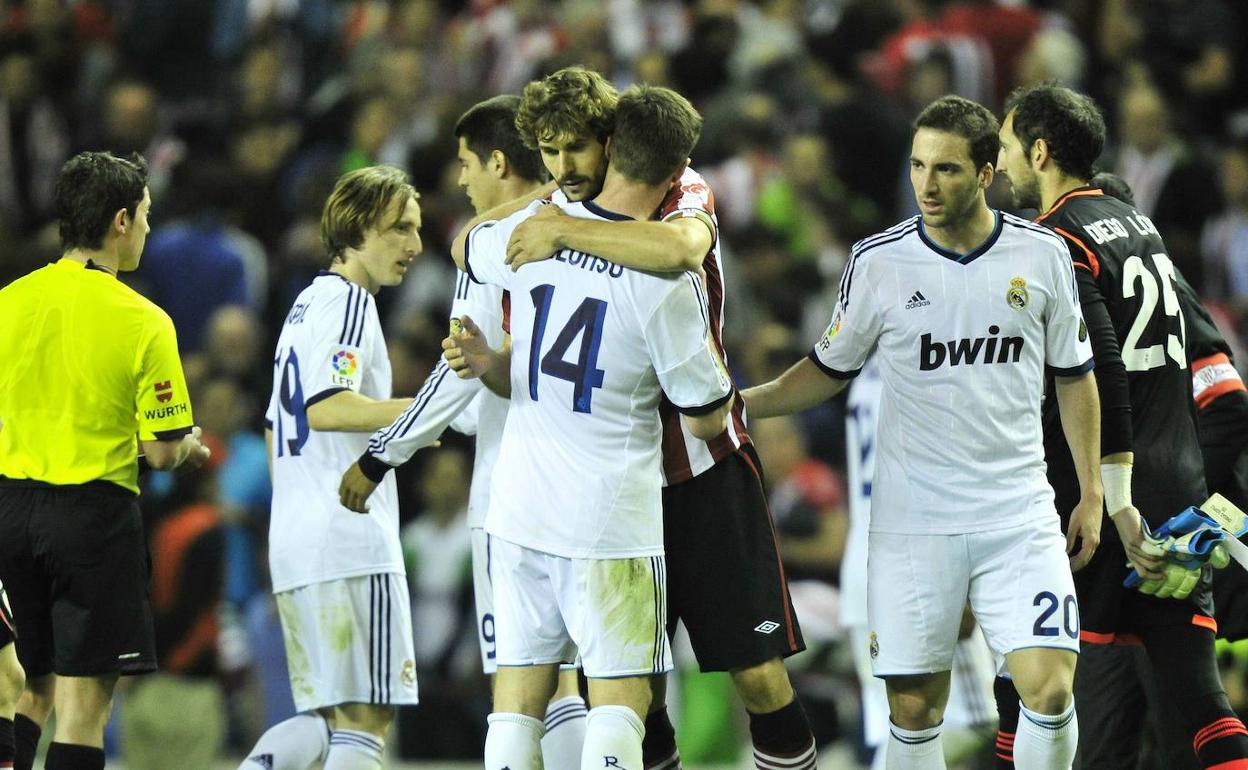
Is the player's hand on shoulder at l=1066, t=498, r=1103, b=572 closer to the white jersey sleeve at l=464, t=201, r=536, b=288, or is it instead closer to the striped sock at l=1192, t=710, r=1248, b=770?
the striped sock at l=1192, t=710, r=1248, b=770

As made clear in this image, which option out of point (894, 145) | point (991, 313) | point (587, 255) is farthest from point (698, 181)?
point (894, 145)

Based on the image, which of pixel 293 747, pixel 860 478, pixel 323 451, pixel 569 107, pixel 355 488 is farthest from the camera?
pixel 860 478

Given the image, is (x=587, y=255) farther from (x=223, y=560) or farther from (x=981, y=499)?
(x=223, y=560)

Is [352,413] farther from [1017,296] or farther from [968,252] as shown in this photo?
[1017,296]

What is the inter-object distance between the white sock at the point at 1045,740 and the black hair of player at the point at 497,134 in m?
2.60

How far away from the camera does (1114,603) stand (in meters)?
6.00

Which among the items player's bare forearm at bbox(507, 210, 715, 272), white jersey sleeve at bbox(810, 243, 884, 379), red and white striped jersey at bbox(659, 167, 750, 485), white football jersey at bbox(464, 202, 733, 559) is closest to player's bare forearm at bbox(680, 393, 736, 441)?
white football jersey at bbox(464, 202, 733, 559)

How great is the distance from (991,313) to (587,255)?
1297 mm

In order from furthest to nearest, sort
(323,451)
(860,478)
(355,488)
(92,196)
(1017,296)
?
(860,478) → (323,451) → (355,488) → (92,196) → (1017,296)

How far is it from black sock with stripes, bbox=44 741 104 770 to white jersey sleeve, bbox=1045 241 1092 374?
337 cm

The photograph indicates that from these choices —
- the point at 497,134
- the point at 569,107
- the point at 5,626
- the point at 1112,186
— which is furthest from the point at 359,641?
the point at 1112,186

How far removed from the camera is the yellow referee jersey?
19.3 ft

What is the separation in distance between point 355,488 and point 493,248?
1078 millimetres

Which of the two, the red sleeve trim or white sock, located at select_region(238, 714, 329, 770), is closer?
the red sleeve trim
